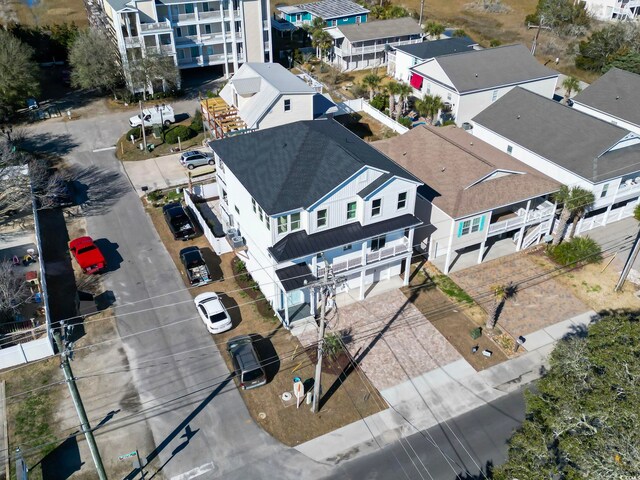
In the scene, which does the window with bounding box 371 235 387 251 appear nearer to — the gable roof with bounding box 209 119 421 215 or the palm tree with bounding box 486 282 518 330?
the gable roof with bounding box 209 119 421 215

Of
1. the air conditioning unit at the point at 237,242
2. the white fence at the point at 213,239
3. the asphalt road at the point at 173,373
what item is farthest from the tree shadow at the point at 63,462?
the white fence at the point at 213,239

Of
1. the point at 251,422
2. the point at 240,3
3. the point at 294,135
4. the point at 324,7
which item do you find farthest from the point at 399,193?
the point at 324,7

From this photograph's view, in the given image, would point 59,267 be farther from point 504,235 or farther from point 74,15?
point 74,15

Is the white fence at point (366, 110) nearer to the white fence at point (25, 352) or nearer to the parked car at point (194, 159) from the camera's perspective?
the parked car at point (194, 159)

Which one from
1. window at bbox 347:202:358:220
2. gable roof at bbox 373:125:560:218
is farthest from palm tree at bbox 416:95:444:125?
window at bbox 347:202:358:220

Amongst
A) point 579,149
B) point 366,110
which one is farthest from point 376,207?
point 366,110

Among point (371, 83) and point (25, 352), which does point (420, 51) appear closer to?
point (371, 83)
